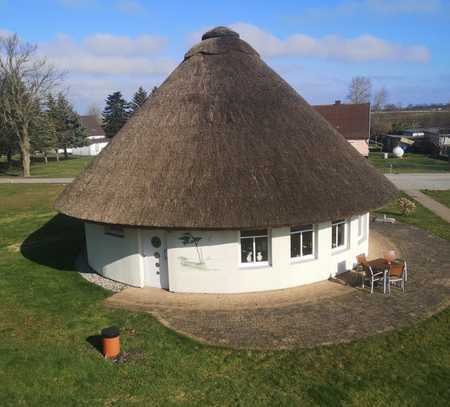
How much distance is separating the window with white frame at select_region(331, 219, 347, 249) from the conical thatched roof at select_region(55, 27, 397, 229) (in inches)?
69.2

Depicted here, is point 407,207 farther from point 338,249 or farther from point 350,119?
point 350,119

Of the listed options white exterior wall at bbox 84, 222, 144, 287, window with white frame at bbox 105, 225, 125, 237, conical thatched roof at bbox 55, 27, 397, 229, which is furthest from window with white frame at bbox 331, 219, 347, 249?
window with white frame at bbox 105, 225, 125, 237

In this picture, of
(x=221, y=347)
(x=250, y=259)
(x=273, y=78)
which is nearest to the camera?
(x=221, y=347)

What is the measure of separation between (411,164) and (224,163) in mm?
54318

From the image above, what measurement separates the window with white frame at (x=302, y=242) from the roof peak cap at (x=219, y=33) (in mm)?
10375

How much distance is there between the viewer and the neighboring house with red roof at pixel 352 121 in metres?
65.8

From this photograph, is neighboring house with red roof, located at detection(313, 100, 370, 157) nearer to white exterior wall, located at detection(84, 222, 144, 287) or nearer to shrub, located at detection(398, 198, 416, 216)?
shrub, located at detection(398, 198, 416, 216)

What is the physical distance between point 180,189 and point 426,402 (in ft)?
30.8

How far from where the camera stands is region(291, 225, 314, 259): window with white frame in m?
15.8

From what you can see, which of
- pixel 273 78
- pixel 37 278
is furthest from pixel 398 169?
pixel 37 278

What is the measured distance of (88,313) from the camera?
1423 cm

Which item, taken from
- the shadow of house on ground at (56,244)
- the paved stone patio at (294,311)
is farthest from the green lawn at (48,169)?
the paved stone patio at (294,311)

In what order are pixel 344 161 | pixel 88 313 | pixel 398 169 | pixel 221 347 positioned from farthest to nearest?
pixel 398 169
pixel 344 161
pixel 88 313
pixel 221 347

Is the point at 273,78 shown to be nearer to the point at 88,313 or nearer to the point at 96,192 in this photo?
the point at 96,192
